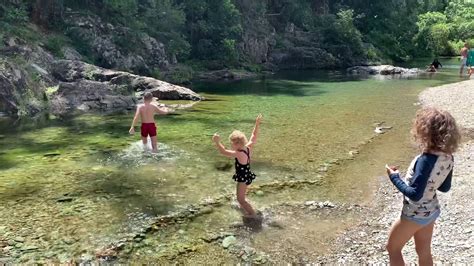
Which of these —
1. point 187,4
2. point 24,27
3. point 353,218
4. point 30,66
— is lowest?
point 353,218

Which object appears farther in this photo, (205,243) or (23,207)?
(23,207)

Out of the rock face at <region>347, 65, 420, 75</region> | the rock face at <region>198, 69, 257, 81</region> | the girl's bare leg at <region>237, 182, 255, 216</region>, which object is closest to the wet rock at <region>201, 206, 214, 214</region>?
the girl's bare leg at <region>237, 182, 255, 216</region>

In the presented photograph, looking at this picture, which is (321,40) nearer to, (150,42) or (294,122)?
(150,42)

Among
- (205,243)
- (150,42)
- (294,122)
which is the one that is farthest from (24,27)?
(205,243)

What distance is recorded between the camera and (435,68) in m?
46.7

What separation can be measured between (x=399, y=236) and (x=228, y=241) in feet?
11.2

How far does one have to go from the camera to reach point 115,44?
35219mm

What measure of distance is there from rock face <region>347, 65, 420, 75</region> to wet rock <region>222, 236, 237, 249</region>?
4242 cm

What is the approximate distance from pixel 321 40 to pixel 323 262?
5320cm

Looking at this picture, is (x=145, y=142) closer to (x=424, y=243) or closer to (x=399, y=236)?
(x=399, y=236)

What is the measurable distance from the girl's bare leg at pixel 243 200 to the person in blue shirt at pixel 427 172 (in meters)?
4.01

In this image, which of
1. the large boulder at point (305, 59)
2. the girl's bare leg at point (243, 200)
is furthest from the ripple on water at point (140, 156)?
the large boulder at point (305, 59)

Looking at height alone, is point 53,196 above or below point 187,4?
below

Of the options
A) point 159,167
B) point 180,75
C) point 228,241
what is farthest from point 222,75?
point 228,241
